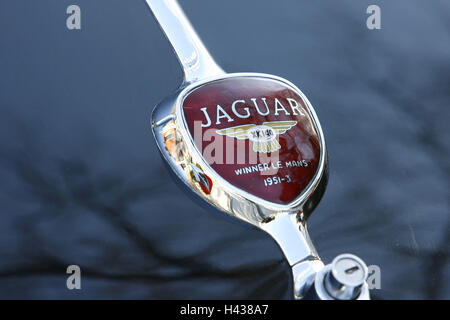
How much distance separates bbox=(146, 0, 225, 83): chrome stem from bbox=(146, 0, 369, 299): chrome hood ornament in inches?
3.1

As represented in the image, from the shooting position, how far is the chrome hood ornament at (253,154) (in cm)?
94

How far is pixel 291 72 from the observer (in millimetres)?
1158

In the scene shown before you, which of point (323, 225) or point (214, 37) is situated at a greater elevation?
point (214, 37)

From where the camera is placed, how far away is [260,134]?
961 millimetres

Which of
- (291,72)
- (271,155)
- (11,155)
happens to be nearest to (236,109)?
(271,155)

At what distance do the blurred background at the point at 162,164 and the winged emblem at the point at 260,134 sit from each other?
130 mm

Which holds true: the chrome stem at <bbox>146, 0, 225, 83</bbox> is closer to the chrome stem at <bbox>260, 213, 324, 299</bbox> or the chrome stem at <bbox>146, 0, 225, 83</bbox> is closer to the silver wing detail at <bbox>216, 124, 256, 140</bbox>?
the silver wing detail at <bbox>216, 124, 256, 140</bbox>

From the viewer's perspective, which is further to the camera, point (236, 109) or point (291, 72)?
point (291, 72)

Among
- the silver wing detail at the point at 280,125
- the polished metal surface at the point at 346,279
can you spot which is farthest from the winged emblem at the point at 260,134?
the polished metal surface at the point at 346,279

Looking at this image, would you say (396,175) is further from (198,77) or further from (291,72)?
(198,77)

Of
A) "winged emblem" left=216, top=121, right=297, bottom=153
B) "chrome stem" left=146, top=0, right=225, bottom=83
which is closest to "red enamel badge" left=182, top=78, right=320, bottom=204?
"winged emblem" left=216, top=121, right=297, bottom=153

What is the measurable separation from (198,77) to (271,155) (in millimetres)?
258

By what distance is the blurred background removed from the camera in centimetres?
91

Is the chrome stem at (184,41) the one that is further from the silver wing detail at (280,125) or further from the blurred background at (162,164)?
the silver wing detail at (280,125)
